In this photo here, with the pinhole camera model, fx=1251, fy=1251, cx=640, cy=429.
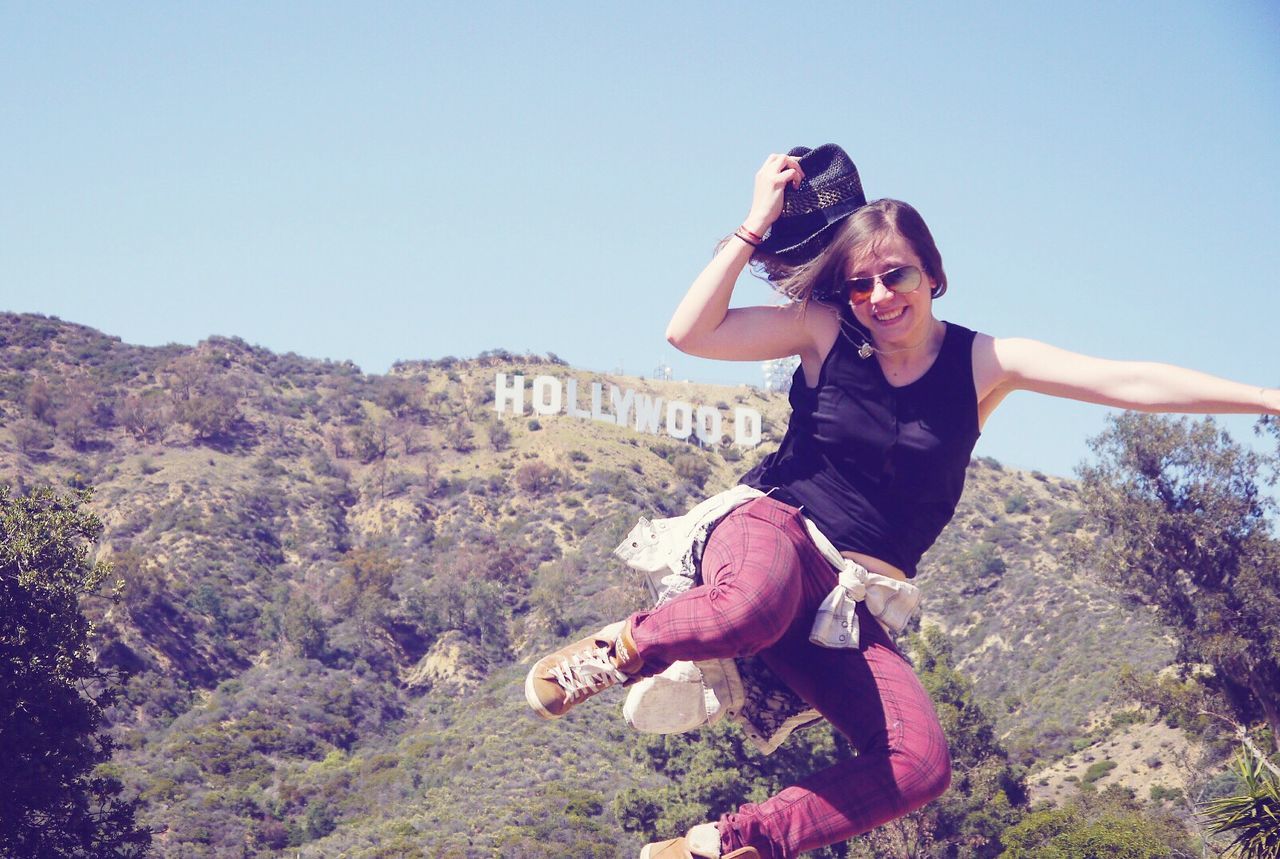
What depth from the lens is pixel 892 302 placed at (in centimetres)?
443

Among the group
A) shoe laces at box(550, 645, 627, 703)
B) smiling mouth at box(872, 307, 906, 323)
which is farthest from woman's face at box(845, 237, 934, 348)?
shoe laces at box(550, 645, 627, 703)

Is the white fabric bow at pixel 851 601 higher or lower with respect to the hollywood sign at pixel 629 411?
higher

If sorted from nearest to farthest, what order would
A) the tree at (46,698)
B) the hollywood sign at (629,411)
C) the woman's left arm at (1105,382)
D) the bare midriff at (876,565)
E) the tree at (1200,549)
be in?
the woman's left arm at (1105,382) → the bare midriff at (876,565) → the tree at (46,698) → the tree at (1200,549) → the hollywood sign at (629,411)

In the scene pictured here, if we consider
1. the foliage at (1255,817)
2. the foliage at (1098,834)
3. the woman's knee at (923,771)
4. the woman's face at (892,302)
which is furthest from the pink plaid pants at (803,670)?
the foliage at (1098,834)

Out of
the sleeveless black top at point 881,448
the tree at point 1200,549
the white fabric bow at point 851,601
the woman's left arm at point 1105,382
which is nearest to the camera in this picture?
the woman's left arm at point 1105,382

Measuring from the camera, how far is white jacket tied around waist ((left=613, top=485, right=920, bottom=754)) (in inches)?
171

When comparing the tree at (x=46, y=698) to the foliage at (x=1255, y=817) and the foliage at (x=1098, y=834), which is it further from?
the foliage at (x=1098, y=834)

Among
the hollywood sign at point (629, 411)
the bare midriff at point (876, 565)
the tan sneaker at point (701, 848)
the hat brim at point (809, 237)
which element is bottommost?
the hollywood sign at point (629, 411)

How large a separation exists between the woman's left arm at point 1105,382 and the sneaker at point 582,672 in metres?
1.60

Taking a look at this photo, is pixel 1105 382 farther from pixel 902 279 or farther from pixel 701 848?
pixel 701 848

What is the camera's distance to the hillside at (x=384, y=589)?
3950 cm

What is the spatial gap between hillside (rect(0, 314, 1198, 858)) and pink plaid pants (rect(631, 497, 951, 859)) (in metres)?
29.1

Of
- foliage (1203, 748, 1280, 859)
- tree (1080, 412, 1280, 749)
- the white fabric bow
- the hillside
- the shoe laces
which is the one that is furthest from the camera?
the hillside

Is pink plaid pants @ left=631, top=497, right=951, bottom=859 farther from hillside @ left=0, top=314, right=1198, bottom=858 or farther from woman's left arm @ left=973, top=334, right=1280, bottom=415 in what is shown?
hillside @ left=0, top=314, right=1198, bottom=858
